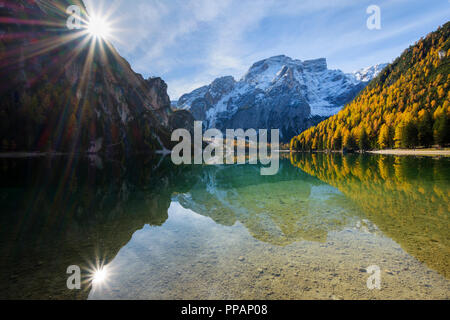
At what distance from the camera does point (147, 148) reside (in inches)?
6437

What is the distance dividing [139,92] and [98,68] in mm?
61838

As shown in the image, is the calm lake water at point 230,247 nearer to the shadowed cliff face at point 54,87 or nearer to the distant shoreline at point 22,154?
the distant shoreline at point 22,154

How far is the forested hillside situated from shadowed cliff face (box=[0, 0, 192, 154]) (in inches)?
5273

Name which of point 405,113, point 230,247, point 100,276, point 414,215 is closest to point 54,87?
point 100,276

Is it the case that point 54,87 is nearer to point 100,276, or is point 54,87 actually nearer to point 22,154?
point 22,154

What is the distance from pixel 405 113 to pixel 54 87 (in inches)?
6322

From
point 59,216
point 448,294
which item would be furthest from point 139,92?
point 448,294

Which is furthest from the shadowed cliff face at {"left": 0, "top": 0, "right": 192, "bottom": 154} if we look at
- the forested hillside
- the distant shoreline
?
the forested hillside

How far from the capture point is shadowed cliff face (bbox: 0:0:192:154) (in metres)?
86.1

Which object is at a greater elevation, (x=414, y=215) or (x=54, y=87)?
(x=54, y=87)

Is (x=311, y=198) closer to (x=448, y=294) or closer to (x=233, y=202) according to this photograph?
(x=233, y=202)

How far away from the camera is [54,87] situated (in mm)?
98938

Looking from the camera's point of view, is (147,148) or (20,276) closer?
(20,276)
